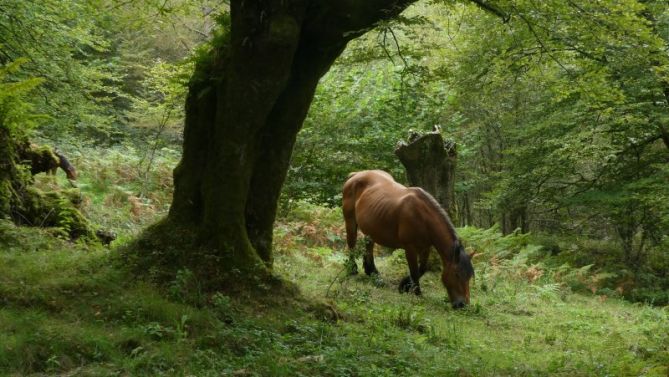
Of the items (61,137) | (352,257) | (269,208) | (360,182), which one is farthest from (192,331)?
(61,137)

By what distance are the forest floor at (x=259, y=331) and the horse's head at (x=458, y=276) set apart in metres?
0.21

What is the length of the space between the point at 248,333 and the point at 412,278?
5.01 m

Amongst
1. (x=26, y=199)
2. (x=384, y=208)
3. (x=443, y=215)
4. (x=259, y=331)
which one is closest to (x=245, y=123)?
(x=259, y=331)

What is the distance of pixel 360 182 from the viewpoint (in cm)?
1209

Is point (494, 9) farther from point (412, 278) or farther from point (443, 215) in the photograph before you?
point (412, 278)

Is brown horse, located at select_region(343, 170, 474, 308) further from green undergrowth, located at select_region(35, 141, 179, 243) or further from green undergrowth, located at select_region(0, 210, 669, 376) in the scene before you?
green undergrowth, located at select_region(35, 141, 179, 243)

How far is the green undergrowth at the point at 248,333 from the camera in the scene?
14.3ft

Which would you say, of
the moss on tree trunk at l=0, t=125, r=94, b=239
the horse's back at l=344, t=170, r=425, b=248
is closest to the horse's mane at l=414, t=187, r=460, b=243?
the horse's back at l=344, t=170, r=425, b=248

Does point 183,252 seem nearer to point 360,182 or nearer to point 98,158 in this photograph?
point 360,182

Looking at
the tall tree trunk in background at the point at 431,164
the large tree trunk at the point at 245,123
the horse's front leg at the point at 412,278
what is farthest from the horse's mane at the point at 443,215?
the large tree trunk at the point at 245,123

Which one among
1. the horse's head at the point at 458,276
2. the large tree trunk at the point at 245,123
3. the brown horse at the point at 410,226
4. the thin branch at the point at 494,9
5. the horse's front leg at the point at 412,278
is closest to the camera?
the large tree trunk at the point at 245,123

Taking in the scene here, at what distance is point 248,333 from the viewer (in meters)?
5.15

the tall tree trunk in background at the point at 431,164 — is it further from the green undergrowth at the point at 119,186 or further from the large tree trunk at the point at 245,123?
the large tree trunk at the point at 245,123

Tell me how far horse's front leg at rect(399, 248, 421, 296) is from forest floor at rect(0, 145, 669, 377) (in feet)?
0.86
